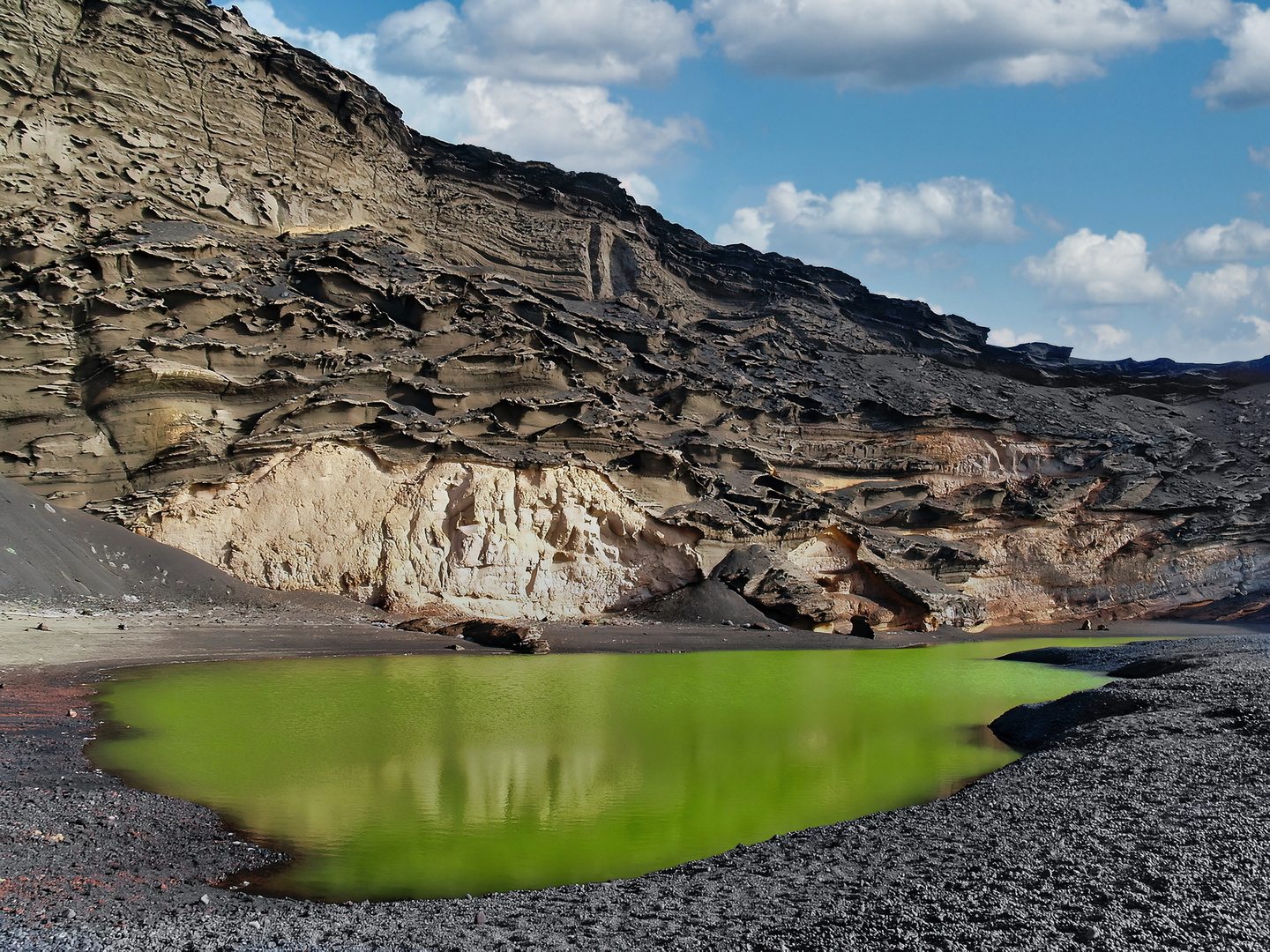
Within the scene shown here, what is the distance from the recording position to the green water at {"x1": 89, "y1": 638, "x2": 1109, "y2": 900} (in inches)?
348

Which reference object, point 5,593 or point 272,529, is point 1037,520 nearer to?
point 272,529

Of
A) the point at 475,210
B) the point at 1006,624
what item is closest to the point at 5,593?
the point at 475,210

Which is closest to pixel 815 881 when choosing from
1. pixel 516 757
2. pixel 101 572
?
pixel 516 757

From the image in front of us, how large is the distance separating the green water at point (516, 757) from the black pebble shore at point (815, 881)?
0.69 metres

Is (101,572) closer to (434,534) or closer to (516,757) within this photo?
(434,534)

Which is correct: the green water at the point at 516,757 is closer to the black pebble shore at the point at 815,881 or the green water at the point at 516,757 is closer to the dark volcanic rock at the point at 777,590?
the black pebble shore at the point at 815,881

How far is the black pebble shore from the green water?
69 centimetres

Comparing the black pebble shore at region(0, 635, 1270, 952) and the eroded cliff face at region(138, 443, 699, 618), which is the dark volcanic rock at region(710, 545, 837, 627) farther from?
the black pebble shore at region(0, 635, 1270, 952)

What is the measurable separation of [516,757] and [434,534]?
14.9 meters

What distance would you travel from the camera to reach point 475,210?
39062mm

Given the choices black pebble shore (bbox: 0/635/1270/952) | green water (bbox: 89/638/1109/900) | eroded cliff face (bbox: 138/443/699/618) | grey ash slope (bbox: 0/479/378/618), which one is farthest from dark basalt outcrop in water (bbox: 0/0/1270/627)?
black pebble shore (bbox: 0/635/1270/952)

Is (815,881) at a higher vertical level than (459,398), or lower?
lower

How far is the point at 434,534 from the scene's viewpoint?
26.8 meters

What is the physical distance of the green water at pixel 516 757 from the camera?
8836 millimetres
